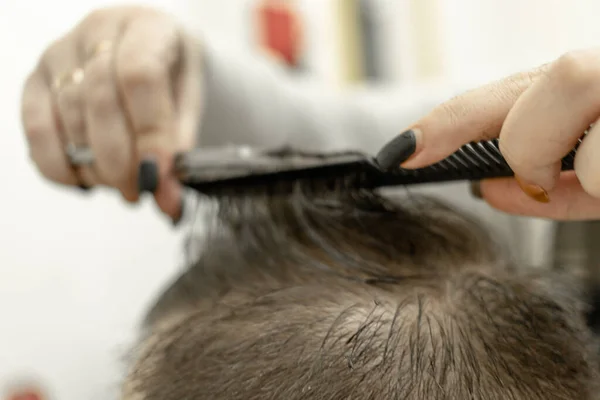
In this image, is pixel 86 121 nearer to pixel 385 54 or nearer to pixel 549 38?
pixel 549 38

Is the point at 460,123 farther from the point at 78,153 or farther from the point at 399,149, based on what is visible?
the point at 78,153

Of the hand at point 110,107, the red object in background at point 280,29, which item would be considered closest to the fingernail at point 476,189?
the hand at point 110,107

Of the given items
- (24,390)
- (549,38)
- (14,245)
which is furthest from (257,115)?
(549,38)

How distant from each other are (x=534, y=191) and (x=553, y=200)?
2.0 inches

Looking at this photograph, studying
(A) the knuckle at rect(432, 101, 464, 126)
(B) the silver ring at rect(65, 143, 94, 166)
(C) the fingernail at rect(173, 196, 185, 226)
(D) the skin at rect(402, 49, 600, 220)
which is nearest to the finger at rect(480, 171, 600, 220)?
(D) the skin at rect(402, 49, 600, 220)

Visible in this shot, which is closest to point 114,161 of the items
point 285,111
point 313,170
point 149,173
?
point 149,173

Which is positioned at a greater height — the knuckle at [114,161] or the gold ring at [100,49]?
the gold ring at [100,49]

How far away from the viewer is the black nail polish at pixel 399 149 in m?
0.43

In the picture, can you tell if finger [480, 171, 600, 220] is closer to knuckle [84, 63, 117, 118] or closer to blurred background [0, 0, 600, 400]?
blurred background [0, 0, 600, 400]

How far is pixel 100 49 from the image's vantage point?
60 cm

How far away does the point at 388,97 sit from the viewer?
1.19 metres

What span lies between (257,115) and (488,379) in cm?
67

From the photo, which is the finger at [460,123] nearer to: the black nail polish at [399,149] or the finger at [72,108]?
the black nail polish at [399,149]

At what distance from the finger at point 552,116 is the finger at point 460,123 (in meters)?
0.03
